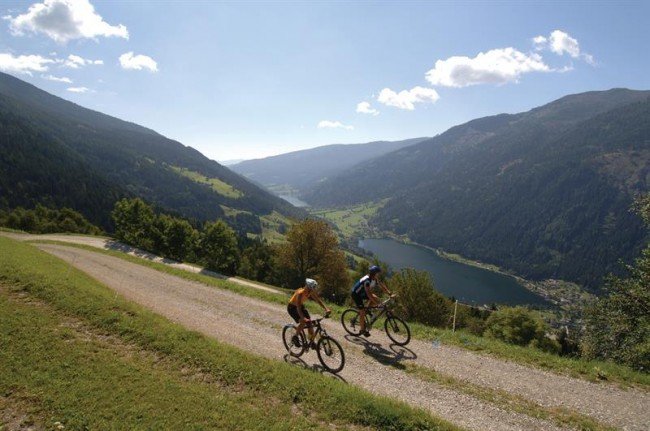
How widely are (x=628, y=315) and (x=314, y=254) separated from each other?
3515cm

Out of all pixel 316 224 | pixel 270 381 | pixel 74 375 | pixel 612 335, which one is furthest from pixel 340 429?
pixel 316 224

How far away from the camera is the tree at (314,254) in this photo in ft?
164

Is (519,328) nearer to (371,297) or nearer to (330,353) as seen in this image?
(371,297)

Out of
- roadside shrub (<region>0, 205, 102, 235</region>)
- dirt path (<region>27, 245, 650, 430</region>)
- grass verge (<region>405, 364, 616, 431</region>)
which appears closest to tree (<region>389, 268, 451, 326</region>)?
dirt path (<region>27, 245, 650, 430</region>)

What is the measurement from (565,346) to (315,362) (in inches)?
811

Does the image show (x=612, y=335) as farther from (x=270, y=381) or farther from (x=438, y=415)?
(x=270, y=381)

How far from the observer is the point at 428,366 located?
14.2 meters

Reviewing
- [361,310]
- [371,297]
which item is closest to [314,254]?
[361,310]

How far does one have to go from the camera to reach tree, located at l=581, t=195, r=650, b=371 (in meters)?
18.8

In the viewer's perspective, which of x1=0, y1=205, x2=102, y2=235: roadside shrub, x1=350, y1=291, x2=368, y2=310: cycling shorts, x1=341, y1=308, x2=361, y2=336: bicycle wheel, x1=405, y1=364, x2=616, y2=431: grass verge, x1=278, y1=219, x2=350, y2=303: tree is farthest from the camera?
x1=0, y1=205, x2=102, y2=235: roadside shrub

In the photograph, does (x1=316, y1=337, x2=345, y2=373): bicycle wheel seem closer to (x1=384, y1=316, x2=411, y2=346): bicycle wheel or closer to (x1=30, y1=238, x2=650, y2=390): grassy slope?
(x1=384, y1=316, x2=411, y2=346): bicycle wheel

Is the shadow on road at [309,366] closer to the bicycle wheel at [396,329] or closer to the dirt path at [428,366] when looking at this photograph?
the dirt path at [428,366]

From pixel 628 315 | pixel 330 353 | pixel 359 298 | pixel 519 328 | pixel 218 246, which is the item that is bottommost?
pixel 218 246

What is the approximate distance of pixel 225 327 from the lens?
1764cm
